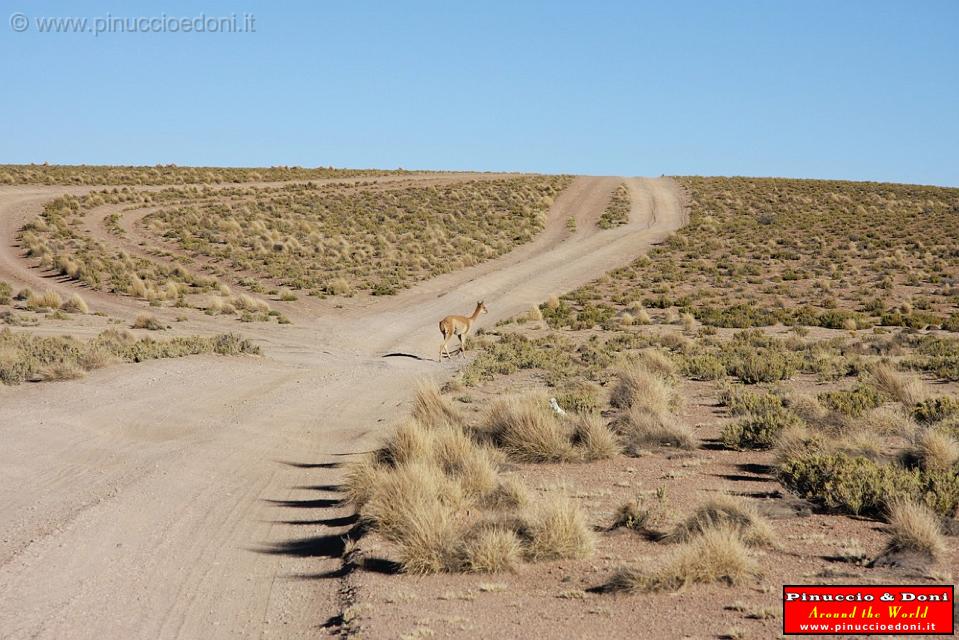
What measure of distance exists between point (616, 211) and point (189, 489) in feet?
183

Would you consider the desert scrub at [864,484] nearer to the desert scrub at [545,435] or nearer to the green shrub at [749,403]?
the desert scrub at [545,435]

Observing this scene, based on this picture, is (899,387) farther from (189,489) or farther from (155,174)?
(155,174)

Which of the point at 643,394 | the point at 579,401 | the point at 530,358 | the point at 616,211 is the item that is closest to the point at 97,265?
the point at 530,358

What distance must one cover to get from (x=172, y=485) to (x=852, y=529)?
7787mm

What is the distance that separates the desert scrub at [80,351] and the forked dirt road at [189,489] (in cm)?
53

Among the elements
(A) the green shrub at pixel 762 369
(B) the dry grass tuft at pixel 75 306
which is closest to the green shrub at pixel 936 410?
(A) the green shrub at pixel 762 369

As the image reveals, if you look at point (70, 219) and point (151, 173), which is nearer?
point (70, 219)

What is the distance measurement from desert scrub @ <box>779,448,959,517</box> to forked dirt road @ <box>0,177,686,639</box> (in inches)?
203

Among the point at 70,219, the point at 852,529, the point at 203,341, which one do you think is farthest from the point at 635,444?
the point at 70,219

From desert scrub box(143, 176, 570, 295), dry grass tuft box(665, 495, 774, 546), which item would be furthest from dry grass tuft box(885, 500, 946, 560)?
desert scrub box(143, 176, 570, 295)

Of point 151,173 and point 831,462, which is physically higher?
point 151,173

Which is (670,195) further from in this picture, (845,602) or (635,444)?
(845,602)

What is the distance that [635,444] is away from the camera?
38.4 feet

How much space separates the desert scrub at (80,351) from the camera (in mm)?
16312
